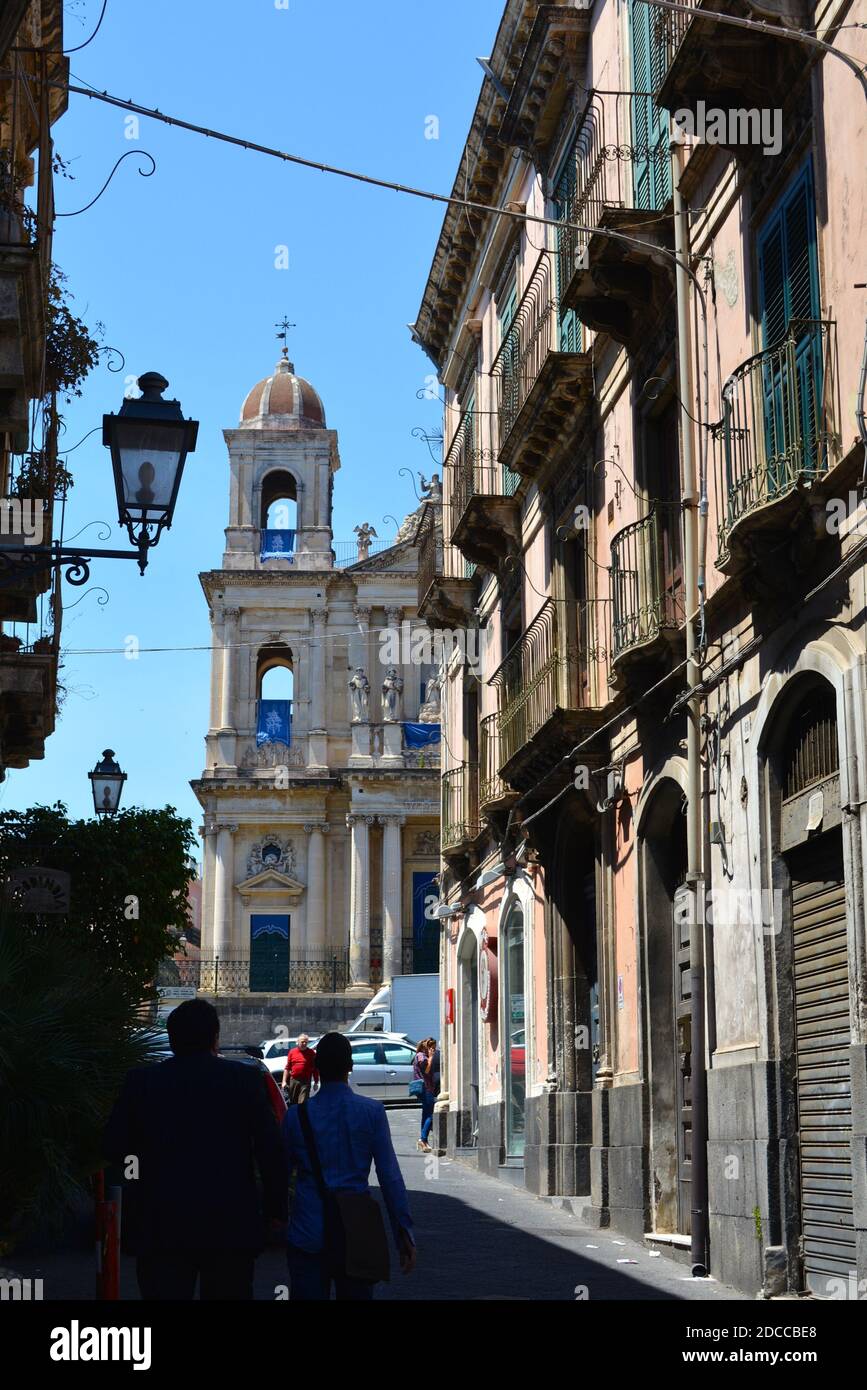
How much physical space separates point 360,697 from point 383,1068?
20367mm

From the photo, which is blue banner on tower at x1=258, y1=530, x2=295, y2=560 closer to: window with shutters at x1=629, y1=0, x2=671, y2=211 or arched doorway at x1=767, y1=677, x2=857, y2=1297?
window with shutters at x1=629, y1=0, x2=671, y2=211

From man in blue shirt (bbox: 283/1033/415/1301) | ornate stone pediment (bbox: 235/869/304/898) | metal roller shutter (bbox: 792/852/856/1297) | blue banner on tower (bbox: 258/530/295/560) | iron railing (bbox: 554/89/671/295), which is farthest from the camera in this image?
blue banner on tower (bbox: 258/530/295/560)

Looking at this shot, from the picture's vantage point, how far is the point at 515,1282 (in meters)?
13.3

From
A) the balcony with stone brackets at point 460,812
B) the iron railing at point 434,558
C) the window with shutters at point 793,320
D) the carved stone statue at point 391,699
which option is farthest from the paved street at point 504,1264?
the carved stone statue at point 391,699

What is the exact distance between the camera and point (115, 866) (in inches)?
902

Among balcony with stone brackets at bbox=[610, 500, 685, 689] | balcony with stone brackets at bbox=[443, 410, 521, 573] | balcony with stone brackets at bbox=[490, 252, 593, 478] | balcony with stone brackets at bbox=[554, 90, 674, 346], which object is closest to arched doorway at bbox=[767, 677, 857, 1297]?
balcony with stone brackets at bbox=[610, 500, 685, 689]

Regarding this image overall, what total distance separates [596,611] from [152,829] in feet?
25.2

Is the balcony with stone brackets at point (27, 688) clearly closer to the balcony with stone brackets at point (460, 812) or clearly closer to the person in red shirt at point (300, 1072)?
the person in red shirt at point (300, 1072)

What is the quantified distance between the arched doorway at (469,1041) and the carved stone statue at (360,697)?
102 ft

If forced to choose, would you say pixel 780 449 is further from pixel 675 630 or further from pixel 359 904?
pixel 359 904

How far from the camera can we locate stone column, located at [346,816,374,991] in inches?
2242

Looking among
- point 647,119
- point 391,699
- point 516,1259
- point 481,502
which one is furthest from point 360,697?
point 516,1259

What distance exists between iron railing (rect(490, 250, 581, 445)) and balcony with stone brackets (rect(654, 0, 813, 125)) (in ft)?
22.3

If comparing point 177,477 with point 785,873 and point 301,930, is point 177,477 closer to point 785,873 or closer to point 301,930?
point 785,873
